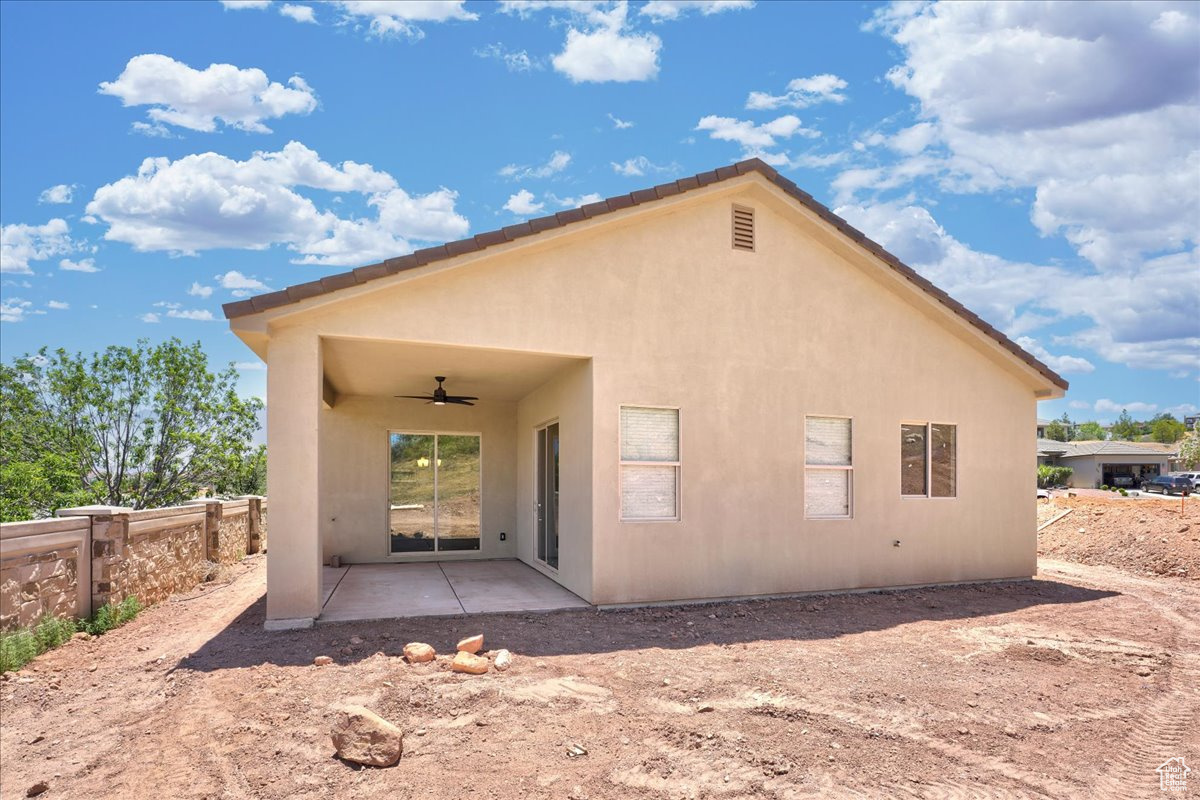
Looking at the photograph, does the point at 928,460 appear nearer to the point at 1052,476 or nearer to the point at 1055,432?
the point at 1052,476

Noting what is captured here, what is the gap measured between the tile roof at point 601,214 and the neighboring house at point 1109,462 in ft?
160

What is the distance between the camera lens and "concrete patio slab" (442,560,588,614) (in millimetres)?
8727

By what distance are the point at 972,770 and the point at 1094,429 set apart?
118 meters

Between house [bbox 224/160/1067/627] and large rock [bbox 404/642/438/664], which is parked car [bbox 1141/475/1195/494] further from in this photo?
large rock [bbox 404/642/438/664]

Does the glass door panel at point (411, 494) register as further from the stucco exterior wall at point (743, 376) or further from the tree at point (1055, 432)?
the tree at point (1055, 432)

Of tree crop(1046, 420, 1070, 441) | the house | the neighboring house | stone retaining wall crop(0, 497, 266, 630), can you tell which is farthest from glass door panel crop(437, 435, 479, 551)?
tree crop(1046, 420, 1070, 441)

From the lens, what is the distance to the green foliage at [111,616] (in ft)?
25.3

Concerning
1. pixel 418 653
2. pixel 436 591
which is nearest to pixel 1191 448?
pixel 436 591

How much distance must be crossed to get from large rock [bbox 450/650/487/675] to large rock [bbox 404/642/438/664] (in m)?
0.26

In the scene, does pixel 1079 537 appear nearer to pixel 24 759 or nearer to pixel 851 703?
pixel 851 703

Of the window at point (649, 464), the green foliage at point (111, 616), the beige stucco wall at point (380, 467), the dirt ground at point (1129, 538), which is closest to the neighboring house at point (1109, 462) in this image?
the dirt ground at point (1129, 538)

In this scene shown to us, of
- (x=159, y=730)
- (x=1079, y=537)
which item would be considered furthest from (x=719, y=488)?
(x=1079, y=537)

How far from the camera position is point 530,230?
8.11 metres

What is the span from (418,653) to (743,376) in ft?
17.3
